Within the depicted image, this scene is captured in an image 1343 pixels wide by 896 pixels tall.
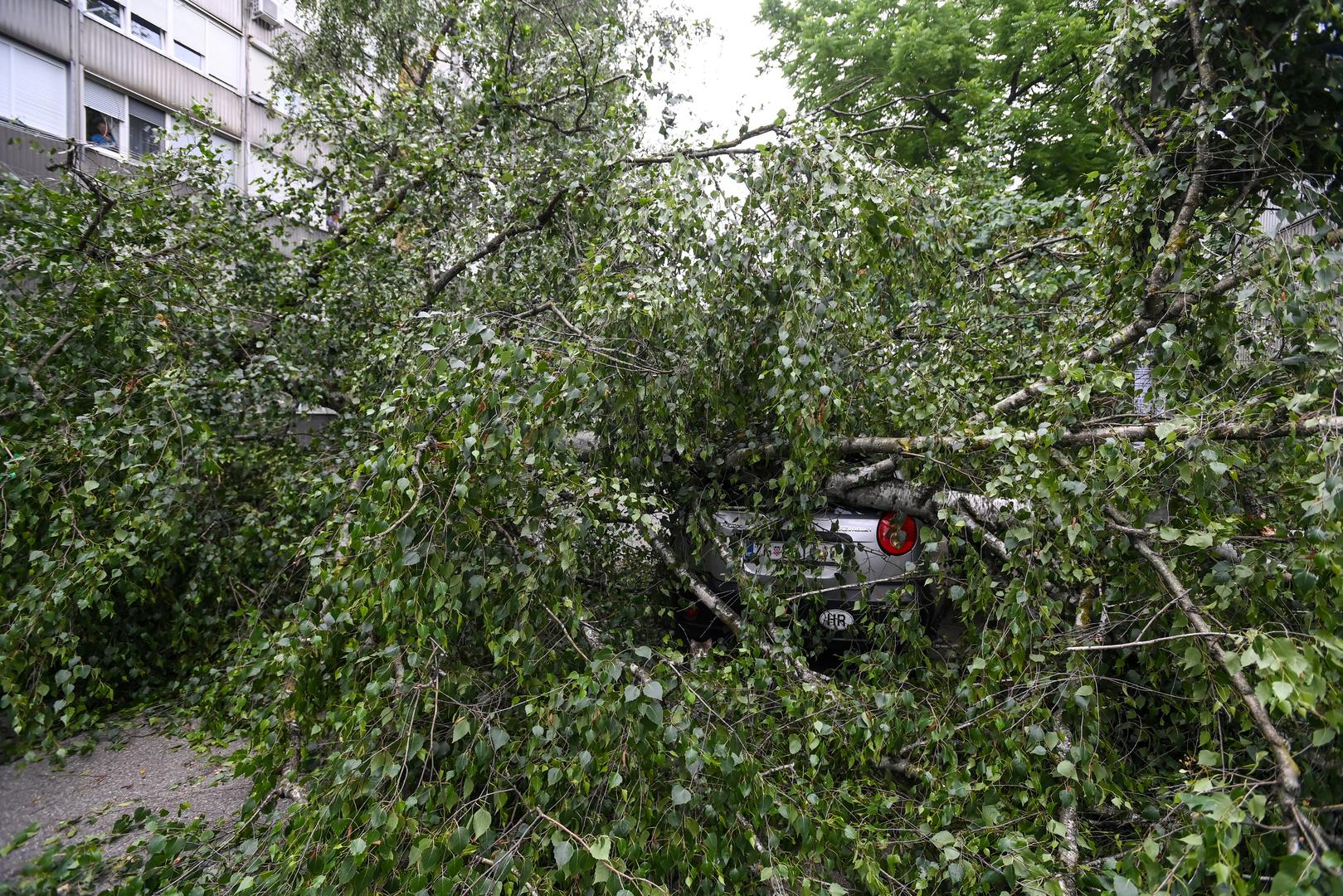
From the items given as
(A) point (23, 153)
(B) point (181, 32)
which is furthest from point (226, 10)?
(A) point (23, 153)

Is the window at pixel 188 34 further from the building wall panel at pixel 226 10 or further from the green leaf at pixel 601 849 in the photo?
the green leaf at pixel 601 849

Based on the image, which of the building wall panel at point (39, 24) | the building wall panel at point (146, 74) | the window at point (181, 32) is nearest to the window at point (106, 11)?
the window at point (181, 32)

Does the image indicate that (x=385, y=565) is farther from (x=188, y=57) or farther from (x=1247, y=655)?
(x=188, y=57)

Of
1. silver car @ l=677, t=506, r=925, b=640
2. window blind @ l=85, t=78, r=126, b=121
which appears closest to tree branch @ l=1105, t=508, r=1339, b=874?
silver car @ l=677, t=506, r=925, b=640

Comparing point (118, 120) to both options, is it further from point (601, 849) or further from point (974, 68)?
point (601, 849)

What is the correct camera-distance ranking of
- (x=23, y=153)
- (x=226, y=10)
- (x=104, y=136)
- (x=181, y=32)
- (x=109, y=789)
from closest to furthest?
(x=109, y=789) → (x=23, y=153) → (x=104, y=136) → (x=181, y=32) → (x=226, y=10)

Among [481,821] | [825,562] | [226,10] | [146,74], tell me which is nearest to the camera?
[481,821]

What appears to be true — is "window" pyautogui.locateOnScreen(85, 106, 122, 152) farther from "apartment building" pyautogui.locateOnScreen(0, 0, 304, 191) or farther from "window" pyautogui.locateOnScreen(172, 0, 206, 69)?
"window" pyautogui.locateOnScreen(172, 0, 206, 69)

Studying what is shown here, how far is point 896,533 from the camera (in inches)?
166

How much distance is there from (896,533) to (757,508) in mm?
995

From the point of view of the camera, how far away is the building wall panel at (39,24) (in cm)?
1116

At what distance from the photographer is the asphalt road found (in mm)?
3312

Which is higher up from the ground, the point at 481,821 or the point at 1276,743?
the point at 1276,743

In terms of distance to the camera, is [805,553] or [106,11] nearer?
[805,553]
